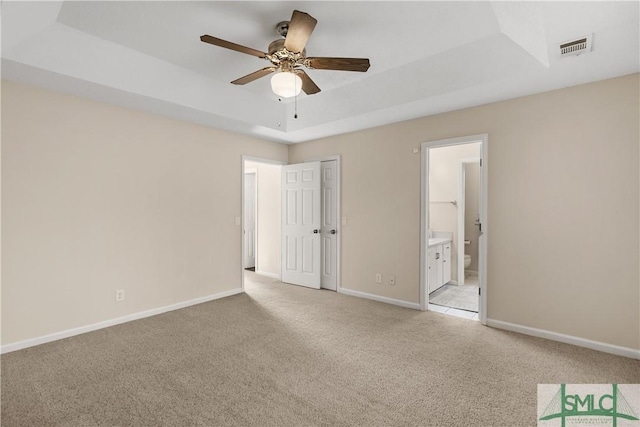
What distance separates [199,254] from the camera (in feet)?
14.3

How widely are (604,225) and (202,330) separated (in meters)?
4.11

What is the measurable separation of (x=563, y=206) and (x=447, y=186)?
253cm

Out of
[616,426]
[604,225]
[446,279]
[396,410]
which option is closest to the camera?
[616,426]

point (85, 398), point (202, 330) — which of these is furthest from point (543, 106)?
point (85, 398)

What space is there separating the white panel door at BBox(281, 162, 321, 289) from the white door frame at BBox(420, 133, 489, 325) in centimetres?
170

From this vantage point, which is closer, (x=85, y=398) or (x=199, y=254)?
(x=85, y=398)

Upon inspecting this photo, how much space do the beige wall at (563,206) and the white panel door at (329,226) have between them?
4.45 feet

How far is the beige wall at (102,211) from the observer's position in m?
2.91

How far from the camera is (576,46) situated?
2.42m

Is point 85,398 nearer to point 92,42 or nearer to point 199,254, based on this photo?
point 199,254

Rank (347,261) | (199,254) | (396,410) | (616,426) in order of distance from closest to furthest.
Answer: (616,426) < (396,410) < (199,254) < (347,261)

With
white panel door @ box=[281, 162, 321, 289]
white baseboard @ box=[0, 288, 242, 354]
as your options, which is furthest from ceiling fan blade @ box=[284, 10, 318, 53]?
white baseboard @ box=[0, 288, 242, 354]

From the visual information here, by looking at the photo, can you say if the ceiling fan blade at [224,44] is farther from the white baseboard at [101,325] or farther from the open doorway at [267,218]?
the open doorway at [267,218]

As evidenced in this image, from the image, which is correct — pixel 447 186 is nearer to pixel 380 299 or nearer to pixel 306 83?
pixel 380 299
